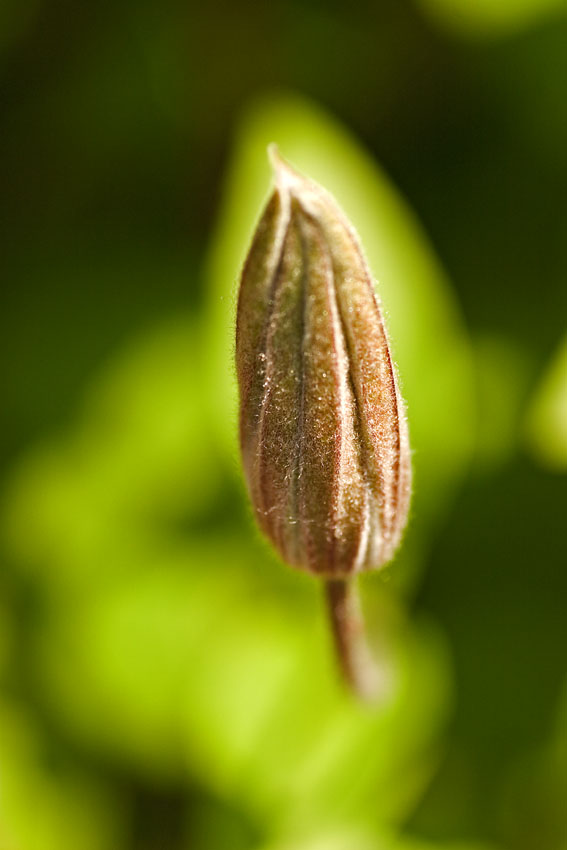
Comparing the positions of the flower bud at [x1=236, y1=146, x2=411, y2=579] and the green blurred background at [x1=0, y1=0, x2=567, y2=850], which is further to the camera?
the green blurred background at [x1=0, y1=0, x2=567, y2=850]

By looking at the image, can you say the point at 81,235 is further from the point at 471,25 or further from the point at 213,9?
the point at 471,25

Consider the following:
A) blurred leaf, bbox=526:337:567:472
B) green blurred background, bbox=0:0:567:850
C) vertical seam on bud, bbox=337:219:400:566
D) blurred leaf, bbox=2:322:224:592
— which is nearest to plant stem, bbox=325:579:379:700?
vertical seam on bud, bbox=337:219:400:566

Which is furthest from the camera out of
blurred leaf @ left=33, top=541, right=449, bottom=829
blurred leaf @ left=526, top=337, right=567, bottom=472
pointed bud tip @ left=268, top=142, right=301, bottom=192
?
blurred leaf @ left=33, top=541, right=449, bottom=829

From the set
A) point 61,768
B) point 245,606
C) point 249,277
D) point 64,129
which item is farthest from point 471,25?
point 61,768

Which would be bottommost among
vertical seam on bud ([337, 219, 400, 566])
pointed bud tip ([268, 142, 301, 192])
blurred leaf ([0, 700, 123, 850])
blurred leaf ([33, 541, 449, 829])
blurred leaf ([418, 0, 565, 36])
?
blurred leaf ([0, 700, 123, 850])

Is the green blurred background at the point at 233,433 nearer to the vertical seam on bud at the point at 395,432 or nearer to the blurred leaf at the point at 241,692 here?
the blurred leaf at the point at 241,692

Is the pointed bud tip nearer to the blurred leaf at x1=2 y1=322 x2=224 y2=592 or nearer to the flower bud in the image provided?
the flower bud

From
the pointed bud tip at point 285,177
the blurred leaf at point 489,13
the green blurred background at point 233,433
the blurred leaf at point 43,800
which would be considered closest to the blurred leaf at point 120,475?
the green blurred background at point 233,433
